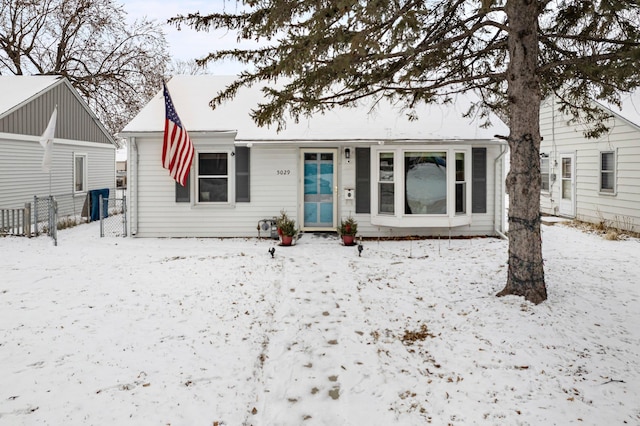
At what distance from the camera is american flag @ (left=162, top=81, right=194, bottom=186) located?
33.6 feet

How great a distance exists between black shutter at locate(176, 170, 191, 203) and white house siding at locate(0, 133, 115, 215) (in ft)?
14.5

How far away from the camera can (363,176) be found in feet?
37.7

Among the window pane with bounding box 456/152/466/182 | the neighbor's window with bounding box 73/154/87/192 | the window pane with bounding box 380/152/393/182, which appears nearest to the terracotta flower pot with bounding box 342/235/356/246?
the window pane with bounding box 380/152/393/182

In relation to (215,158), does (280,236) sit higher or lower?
lower

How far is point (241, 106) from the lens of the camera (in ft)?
40.8

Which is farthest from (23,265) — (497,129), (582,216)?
(582,216)

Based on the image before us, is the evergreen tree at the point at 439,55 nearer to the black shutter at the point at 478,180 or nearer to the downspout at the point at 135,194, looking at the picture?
the black shutter at the point at 478,180

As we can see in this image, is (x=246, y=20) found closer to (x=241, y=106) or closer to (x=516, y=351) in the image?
(x=516, y=351)

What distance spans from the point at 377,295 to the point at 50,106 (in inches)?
585

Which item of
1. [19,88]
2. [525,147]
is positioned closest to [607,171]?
[525,147]

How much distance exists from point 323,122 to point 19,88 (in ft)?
38.4

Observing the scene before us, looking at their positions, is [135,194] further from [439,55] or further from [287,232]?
[439,55]

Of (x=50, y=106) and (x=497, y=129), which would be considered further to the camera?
(x=50, y=106)

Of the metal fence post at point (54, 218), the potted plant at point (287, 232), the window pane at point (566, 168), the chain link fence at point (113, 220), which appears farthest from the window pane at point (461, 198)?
the metal fence post at point (54, 218)
